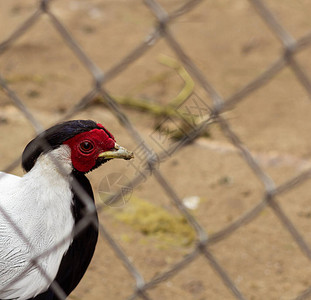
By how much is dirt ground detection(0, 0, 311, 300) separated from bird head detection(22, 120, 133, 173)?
78 centimetres

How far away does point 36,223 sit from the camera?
6.05ft

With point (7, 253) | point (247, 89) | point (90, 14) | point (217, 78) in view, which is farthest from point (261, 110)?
point (247, 89)

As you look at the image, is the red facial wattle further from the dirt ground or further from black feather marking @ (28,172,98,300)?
the dirt ground

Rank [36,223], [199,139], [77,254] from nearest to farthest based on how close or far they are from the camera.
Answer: [36,223] < [77,254] < [199,139]

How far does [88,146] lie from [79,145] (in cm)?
3

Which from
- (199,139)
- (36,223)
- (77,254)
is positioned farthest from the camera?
(199,139)

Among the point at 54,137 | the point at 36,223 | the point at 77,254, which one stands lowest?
the point at 77,254

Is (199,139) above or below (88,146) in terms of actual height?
below

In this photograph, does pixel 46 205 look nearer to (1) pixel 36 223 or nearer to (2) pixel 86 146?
(1) pixel 36 223

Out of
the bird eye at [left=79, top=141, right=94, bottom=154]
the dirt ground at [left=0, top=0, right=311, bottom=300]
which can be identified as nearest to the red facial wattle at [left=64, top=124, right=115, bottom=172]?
the bird eye at [left=79, top=141, right=94, bottom=154]

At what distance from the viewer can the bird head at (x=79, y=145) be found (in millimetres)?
1866

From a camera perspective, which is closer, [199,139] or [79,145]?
[79,145]

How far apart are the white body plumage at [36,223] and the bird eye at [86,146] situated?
4cm

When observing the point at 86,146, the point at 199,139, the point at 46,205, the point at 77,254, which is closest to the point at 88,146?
the point at 86,146
